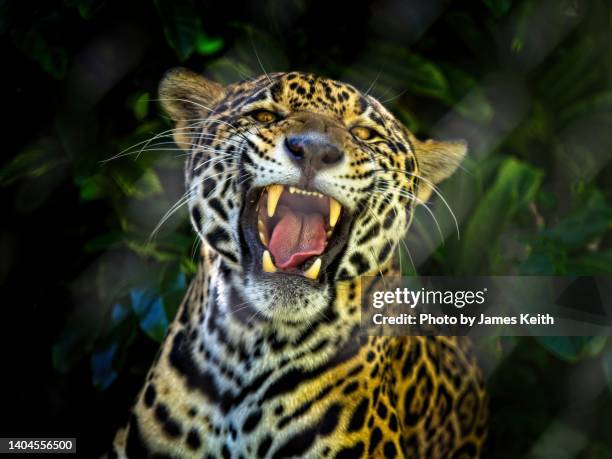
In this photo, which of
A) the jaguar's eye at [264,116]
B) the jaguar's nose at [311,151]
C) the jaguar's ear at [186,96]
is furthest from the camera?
the jaguar's ear at [186,96]

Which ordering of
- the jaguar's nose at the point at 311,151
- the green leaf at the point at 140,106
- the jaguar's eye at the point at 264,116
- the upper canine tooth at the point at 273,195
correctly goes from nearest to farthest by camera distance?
the jaguar's nose at the point at 311,151, the upper canine tooth at the point at 273,195, the jaguar's eye at the point at 264,116, the green leaf at the point at 140,106

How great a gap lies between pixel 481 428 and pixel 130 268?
1.37 metres

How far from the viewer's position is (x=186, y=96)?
235cm

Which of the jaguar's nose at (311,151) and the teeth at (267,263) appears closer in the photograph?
the jaguar's nose at (311,151)

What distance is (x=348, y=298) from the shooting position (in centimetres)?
219

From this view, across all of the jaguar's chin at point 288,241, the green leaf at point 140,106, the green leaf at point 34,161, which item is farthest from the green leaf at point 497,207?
the green leaf at point 34,161

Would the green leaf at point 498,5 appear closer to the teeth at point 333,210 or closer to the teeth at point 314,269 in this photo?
the teeth at point 333,210

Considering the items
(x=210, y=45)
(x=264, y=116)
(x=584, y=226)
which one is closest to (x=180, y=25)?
(x=210, y=45)

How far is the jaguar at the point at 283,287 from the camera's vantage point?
206cm

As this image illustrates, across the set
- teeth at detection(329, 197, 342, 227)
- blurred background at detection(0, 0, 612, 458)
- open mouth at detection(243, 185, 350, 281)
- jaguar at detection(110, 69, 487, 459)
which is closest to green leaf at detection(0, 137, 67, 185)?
blurred background at detection(0, 0, 612, 458)

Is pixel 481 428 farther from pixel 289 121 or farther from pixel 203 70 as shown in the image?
pixel 203 70

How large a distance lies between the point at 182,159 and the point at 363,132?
2.93 feet

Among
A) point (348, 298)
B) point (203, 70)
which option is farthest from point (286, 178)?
point (203, 70)

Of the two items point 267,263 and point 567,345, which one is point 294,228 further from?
point 567,345
